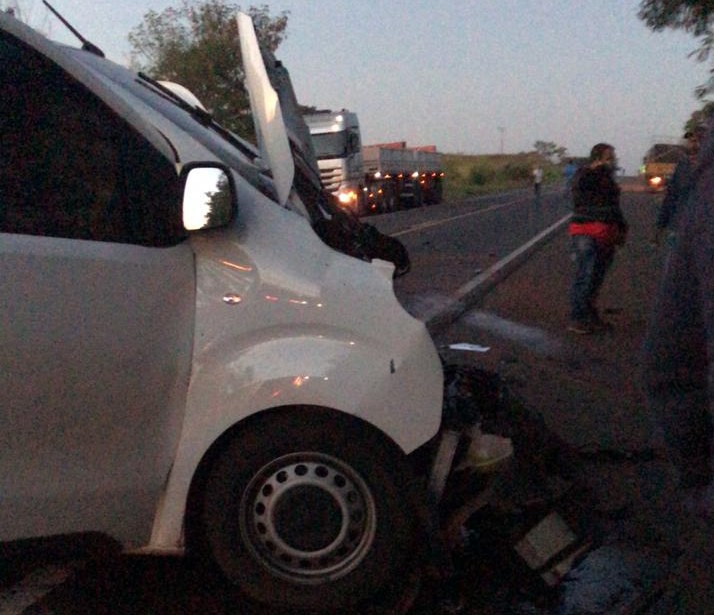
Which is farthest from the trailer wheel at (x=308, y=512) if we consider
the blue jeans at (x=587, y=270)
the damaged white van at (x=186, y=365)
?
the blue jeans at (x=587, y=270)

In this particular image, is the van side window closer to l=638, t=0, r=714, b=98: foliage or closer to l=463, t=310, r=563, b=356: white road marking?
l=463, t=310, r=563, b=356: white road marking

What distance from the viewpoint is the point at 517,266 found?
17.0 meters

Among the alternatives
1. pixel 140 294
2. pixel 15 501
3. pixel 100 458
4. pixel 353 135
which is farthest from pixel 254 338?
pixel 353 135

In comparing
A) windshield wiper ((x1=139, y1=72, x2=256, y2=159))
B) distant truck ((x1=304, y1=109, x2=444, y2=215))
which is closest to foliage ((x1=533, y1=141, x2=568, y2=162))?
distant truck ((x1=304, y1=109, x2=444, y2=215))

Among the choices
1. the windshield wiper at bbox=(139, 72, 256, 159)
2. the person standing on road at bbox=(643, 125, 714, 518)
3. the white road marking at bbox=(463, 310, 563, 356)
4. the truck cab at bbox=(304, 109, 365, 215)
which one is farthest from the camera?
the truck cab at bbox=(304, 109, 365, 215)

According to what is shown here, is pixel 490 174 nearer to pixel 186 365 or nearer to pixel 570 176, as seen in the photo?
pixel 570 176

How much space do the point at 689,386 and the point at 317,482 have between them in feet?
6.63

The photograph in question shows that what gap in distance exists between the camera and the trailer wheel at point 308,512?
3.58m

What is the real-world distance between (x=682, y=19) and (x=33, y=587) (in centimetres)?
1312

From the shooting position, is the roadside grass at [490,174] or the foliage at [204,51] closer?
the foliage at [204,51]

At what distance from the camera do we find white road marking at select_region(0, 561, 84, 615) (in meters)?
3.82

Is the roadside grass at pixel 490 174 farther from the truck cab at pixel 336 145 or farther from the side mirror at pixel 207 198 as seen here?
the side mirror at pixel 207 198

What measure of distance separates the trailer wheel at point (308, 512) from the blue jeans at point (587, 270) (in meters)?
6.57

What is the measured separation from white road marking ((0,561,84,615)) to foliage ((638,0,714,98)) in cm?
1215
